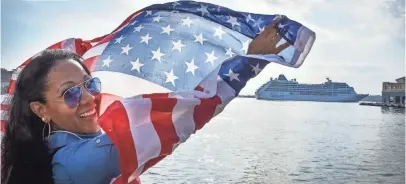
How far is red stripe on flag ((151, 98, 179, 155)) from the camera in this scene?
109 cm

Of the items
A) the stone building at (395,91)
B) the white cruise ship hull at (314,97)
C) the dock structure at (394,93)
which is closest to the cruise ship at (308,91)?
the white cruise ship hull at (314,97)

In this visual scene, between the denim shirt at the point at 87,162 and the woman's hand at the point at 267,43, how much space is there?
57cm

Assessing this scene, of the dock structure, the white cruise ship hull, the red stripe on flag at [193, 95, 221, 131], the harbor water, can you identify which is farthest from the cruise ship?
the red stripe on flag at [193, 95, 221, 131]

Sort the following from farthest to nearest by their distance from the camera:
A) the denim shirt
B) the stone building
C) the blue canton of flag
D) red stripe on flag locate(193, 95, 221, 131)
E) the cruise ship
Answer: the cruise ship
the stone building
the blue canton of flag
red stripe on flag locate(193, 95, 221, 131)
the denim shirt

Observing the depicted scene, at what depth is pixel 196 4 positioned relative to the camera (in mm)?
1917

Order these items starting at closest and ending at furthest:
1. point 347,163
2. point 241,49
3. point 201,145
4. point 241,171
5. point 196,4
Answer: point 241,49
point 196,4
point 241,171
point 347,163
point 201,145

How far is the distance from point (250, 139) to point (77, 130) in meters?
22.2

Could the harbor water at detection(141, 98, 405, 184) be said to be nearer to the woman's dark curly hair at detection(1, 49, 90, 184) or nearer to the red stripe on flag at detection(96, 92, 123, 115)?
the red stripe on flag at detection(96, 92, 123, 115)

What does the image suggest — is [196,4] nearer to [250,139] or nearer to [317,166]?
[317,166]

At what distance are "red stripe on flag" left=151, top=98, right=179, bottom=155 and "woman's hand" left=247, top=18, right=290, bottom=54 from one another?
1.29 feet

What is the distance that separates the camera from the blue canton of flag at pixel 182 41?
5.74 ft

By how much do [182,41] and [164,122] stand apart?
77 cm

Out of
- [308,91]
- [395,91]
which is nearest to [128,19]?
[395,91]

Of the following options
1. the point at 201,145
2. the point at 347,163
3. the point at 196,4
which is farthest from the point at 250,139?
the point at 196,4
